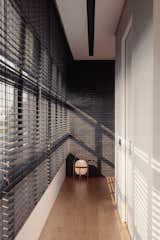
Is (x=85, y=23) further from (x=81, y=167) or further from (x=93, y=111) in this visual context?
(x=81, y=167)

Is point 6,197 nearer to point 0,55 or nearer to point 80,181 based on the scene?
point 0,55

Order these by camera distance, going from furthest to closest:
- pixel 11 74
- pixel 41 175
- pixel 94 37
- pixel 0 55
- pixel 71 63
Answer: pixel 71 63 < pixel 94 37 < pixel 41 175 < pixel 11 74 < pixel 0 55

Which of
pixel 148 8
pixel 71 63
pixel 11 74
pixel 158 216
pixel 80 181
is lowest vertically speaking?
pixel 80 181

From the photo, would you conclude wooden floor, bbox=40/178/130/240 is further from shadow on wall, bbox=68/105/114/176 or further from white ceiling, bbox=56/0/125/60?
white ceiling, bbox=56/0/125/60

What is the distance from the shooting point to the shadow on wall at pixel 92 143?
706 cm

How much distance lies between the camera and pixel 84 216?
4152 millimetres

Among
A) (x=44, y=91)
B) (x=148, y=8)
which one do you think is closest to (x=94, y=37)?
(x=44, y=91)

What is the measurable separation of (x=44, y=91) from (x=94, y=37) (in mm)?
2007

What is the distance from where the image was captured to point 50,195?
4.31 m

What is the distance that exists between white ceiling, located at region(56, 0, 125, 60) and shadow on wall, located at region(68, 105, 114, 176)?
1571 mm

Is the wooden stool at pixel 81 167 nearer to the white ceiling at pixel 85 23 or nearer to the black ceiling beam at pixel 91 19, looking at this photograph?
the white ceiling at pixel 85 23

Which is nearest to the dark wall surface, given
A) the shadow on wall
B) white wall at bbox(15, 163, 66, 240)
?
the shadow on wall

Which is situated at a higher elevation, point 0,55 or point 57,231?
point 0,55

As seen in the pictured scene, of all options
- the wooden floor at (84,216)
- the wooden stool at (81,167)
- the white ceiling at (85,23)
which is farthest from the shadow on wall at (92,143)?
the white ceiling at (85,23)
